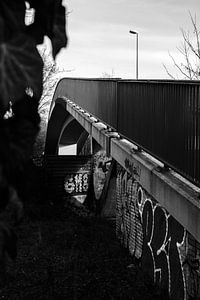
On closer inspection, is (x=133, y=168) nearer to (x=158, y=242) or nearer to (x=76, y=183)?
(x=158, y=242)

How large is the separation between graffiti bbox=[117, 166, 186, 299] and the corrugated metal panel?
9712mm

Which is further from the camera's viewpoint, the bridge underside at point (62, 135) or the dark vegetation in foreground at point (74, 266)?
the bridge underside at point (62, 135)

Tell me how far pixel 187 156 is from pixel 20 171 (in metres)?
5.37

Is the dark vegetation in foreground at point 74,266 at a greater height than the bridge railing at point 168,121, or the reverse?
the bridge railing at point 168,121

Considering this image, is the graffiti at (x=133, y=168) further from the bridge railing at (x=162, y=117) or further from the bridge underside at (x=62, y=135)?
the bridge underside at (x=62, y=135)

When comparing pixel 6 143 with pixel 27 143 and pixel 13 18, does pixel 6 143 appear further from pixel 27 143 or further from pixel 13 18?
pixel 13 18

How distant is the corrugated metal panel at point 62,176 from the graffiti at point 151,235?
31.9ft

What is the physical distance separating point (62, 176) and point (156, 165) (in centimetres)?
1697

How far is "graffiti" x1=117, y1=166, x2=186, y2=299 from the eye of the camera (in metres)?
9.05

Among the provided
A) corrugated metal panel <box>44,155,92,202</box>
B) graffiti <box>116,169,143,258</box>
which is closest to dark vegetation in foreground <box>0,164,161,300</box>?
graffiti <box>116,169,143,258</box>

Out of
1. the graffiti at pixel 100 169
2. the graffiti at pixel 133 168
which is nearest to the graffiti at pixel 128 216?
the graffiti at pixel 133 168

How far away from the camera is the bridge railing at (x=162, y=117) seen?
255 inches

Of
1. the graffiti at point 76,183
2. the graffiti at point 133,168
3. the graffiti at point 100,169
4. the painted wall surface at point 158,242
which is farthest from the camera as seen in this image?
the graffiti at point 76,183

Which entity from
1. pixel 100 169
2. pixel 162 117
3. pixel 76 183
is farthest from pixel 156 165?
pixel 100 169
